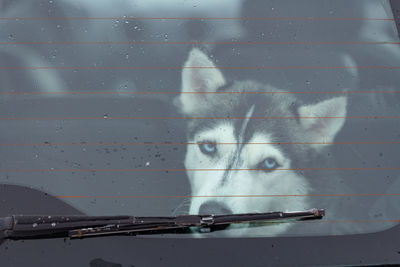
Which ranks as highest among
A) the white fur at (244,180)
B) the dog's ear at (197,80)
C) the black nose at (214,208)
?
the dog's ear at (197,80)

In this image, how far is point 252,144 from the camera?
2109mm

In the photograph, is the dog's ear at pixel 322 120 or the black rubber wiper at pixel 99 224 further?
the dog's ear at pixel 322 120

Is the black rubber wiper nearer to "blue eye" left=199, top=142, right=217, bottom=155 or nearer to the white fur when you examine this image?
the white fur

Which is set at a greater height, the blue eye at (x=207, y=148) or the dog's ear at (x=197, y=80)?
the dog's ear at (x=197, y=80)

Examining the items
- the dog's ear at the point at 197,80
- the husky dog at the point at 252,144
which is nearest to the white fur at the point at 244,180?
the husky dog at the point at 252,144

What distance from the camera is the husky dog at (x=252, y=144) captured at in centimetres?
207

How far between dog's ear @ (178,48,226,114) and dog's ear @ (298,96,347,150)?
0.39 metres

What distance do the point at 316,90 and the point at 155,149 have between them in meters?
0.75

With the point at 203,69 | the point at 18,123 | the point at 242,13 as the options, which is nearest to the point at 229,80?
the point at 203,69

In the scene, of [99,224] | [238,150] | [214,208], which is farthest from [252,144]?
[99,224]

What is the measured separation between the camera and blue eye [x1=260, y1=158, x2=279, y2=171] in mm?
2098

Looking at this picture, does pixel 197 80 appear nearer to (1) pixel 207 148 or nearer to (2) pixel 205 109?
(2) pixel 205 109

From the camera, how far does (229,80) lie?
217cm

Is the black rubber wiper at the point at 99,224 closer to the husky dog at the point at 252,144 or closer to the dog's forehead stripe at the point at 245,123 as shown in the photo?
the husky dog at the point at 252,144
